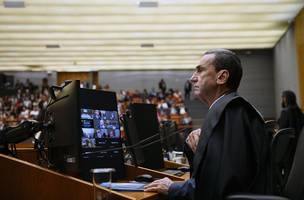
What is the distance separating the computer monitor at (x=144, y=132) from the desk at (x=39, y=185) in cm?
75

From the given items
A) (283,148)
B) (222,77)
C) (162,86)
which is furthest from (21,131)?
(162,86)

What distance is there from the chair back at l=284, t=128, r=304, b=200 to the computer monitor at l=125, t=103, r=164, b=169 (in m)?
1.06

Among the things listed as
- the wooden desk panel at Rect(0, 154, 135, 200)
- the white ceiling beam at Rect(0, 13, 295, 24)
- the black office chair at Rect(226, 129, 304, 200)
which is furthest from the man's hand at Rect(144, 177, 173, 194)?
the white ceiling beam at Rect(0, 13, 295, 24)

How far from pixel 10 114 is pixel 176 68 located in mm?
6740

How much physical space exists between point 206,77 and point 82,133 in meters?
0.64

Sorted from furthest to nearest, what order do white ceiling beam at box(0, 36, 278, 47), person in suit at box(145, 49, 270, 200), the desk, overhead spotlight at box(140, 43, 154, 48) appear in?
1. overhead spotlight at box(140, 43, 154, 48)
2. white ceiling beam at box(0, 36, 278, 47)
3. the desk
4. person in suit at box(145, 49, 270, 200)

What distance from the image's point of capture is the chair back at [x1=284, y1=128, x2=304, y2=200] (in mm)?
1458

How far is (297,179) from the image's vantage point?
4.92ft

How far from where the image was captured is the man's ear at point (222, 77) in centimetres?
165

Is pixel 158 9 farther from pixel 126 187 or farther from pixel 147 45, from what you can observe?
pixel 126 187

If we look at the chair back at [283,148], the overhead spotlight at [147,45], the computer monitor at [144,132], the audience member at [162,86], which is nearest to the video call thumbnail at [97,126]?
the computer monitor at [144,132]

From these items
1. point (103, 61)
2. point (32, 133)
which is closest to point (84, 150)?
point (32, 133)

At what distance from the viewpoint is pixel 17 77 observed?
1639cm

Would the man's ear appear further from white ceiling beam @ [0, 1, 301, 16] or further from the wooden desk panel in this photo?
white ceiling beam @ [0, 1, 301, 16]
